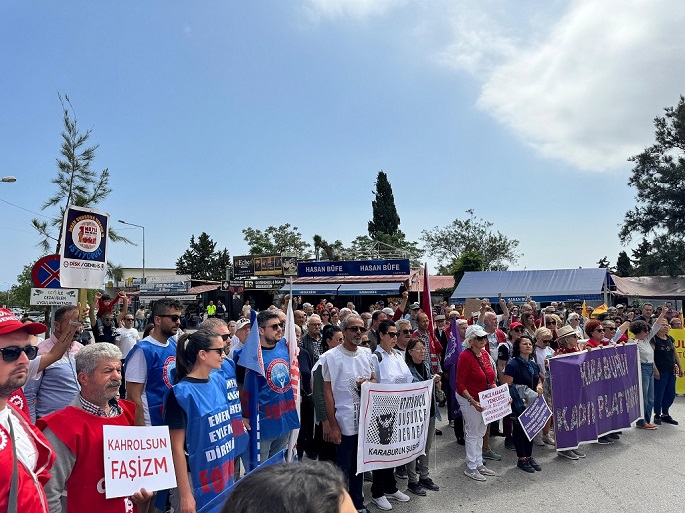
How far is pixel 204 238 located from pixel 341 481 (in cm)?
6980

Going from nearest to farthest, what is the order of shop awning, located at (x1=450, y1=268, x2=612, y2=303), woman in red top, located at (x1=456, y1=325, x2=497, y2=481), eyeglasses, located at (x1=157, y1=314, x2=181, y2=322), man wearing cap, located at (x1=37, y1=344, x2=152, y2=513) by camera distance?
man wearing cap, located at (x1=37, y1=344, x2=152, y2=513)
eyeglasses, located at (x1=157, y1=314, x2=181, y2=322)
woman in red top, located at (x1=456, y1=325, x2=497, y2=481)
shop awning, located at (x1=450, y1=268, x2=612, y2=303)

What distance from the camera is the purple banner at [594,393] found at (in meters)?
6.57

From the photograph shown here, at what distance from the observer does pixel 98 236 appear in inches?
233

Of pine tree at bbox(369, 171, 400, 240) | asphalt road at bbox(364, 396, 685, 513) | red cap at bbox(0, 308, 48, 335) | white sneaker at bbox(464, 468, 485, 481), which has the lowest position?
asphalt road at bbox(364, 396, 685, 513)

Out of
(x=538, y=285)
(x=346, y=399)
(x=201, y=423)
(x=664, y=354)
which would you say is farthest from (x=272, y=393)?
(x=538, y=285)

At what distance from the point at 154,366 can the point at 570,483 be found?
4.72m

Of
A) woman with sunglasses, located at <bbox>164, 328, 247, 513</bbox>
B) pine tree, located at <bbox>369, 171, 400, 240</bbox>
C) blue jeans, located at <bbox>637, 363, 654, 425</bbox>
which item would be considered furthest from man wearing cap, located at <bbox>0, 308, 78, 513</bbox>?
pine tree, located at <bbox>369, 171, 400, 240</bbox>

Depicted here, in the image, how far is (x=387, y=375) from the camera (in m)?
5.35

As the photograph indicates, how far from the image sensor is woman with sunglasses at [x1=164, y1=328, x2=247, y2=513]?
2.95 m

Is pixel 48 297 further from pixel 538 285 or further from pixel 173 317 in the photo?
pixel 538 285

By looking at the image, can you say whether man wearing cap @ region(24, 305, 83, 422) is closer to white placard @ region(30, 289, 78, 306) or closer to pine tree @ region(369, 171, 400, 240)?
white placard @ region(30, 289, 78, 306)

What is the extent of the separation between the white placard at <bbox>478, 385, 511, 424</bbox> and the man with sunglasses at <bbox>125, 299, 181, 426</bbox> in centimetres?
354

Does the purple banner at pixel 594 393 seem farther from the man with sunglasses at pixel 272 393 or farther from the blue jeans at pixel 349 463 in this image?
the man with sunglasses at pixel 272 393

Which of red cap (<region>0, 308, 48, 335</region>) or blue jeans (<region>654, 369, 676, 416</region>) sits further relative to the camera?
blue jeans (<region>654, 369, 676, 416</region>)
